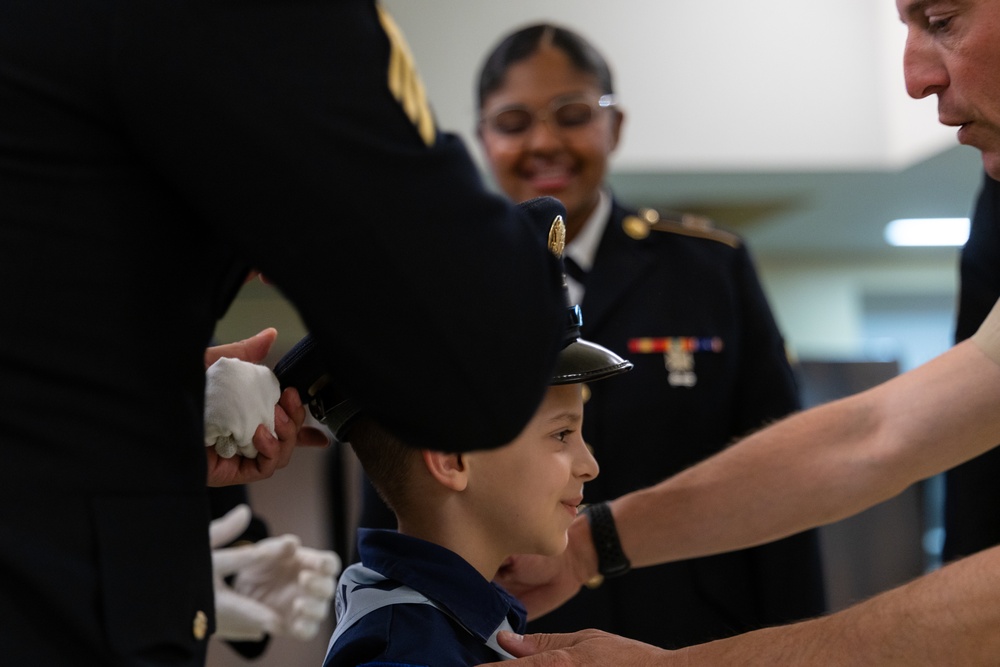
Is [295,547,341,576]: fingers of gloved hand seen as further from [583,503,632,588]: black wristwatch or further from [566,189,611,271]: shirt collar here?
[566,189,611,271]: shirt collar

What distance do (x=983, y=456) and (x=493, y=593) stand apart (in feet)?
3.39

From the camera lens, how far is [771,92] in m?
3.99

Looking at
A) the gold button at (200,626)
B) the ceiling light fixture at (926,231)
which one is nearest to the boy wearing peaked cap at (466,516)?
the gold button at (200,626)

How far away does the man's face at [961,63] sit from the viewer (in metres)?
1.15

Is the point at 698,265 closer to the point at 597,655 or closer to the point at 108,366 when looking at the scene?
the point at 597,655

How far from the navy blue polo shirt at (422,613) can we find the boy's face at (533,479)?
0.24 ft

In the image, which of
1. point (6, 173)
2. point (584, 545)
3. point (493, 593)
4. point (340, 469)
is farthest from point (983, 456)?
point (340, 469)

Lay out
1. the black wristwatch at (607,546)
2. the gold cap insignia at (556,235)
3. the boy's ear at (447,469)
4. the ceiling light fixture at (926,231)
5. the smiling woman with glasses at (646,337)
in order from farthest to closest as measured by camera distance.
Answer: the ceiling light fixture at (926,231) → the smiling woman with glasses at (646,337) → the black wristwatch at (607,546) → the boy's ear at (447,469) → the gold cap insignia at (556,235)

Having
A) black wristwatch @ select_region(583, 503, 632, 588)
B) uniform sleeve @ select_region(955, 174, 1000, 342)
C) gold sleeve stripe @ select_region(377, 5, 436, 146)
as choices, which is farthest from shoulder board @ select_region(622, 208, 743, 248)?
gold sleeve stripe @ select_region(377, 5, 436, 146)

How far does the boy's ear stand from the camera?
3.63ft

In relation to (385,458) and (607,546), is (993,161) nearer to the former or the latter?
(607,546)

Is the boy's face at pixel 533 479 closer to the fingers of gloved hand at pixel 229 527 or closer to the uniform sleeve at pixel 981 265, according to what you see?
the fingers of gloved hand at pixel 229 527

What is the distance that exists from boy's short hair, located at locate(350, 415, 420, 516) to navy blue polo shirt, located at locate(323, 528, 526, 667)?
0.21ft

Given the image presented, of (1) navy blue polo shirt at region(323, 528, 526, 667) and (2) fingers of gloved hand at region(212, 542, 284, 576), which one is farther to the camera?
(2) fingers of gloved hand at region(212, 542, 284, 576)
